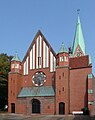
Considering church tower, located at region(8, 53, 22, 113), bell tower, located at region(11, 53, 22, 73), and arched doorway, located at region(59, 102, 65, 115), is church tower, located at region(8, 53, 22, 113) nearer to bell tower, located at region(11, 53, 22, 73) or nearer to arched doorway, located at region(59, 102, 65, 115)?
bell tower, located at region(11, 53, 22, 73)

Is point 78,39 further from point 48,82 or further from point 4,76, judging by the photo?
point 4,76

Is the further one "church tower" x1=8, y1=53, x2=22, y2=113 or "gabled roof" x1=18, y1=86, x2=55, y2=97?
"church tower" x1=8, y1=53, x2=22, y2=113

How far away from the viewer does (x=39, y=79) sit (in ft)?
181

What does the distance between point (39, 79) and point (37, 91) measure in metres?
2.85

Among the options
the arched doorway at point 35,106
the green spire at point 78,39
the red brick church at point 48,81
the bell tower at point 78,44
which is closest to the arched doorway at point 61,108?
the red brick church at point 48,81

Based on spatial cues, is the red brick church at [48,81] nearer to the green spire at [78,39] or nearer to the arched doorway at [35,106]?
the arched doorway at [35,106]

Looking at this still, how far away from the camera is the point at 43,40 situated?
186 ft

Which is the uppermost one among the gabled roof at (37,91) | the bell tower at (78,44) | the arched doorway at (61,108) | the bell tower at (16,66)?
the bell tower at (78,44)

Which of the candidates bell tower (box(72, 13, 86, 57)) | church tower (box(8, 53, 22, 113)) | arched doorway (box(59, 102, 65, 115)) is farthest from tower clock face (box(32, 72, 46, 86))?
bell tower (box(72, 13, 86, 57))

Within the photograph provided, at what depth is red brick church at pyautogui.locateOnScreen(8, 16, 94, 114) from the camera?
163 ft

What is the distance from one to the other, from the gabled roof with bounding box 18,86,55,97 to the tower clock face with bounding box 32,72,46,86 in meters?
1.07

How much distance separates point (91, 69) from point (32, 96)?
1299cm

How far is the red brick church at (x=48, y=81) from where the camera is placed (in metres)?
49.6

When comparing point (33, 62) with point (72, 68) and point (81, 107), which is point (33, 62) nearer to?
point (72, 68)
